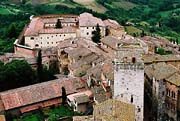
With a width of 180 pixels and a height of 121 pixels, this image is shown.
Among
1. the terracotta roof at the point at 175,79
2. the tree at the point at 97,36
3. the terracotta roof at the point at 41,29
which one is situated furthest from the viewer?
the terracotta roof at the point at 41,29

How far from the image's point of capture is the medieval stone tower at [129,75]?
37.5 m

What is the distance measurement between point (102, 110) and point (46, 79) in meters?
19.1

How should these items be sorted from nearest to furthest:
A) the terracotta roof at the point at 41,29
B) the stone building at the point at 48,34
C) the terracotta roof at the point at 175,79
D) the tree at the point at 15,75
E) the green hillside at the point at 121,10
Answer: the terracotta roof at the point at 175,79 → the tree at the point at 15,75 → the stone building at the point at 48,34 → the terracotta roof at the point at 41,29 → the green hillside at the point at 121,10

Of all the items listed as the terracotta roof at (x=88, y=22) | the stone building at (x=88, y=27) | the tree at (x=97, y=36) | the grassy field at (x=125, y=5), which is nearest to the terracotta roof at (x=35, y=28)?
the terracotta roof at (x=88, y=22)

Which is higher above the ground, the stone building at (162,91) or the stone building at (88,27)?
the stone building at (88,27)

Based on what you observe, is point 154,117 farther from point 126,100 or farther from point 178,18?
point 178,18

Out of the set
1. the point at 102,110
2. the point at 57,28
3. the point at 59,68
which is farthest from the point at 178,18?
the point at 102,110

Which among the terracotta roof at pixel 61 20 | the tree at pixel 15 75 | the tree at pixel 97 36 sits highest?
the terracotta roof at pixel 61 20

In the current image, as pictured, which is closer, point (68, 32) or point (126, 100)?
point (126, 100)

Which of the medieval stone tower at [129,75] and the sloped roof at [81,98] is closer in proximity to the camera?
the medieval stone tower at [129,75]

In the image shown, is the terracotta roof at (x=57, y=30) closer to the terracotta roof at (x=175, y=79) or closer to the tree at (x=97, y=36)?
the tree at (x=97, y=36)

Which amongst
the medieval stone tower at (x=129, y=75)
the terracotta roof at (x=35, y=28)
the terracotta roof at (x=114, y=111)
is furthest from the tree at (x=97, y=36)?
the terracotta roof at (x=114, y=111)

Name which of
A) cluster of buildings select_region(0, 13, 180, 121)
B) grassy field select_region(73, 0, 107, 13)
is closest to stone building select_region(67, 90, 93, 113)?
cluster of buildings select_region(0, 13, 180, 121)

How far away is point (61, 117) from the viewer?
42.8m
